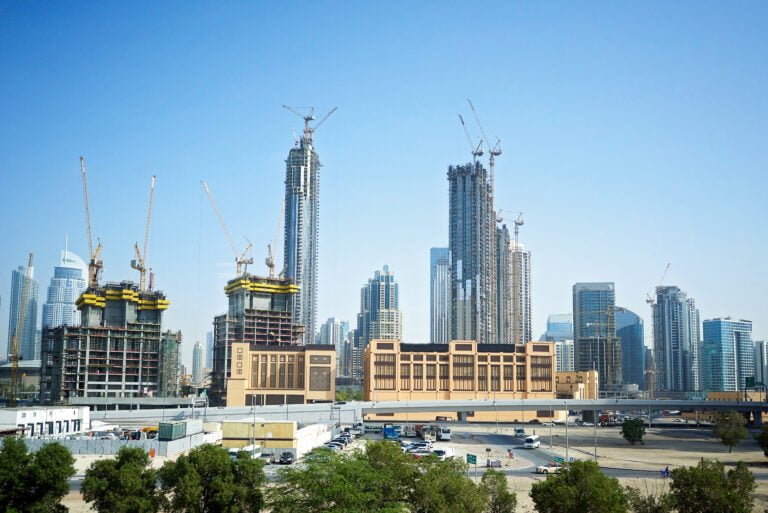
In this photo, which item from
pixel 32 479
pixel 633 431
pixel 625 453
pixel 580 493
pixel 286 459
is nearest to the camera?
pixel 580 493

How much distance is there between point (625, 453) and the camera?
401ft

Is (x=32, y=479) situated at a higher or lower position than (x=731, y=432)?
higher

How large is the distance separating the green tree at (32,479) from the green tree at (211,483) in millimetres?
6795

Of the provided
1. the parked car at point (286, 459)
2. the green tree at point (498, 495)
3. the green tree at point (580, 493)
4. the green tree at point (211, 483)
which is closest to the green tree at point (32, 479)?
the green tree at point (211, 483)

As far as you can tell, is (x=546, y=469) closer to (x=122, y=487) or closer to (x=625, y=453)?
(x=625, y=453)

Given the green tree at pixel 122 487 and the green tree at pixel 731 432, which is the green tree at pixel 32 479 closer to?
the green tree at pixel 122 487

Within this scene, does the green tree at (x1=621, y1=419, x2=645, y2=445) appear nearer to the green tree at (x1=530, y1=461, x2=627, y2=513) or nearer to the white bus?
the white bus

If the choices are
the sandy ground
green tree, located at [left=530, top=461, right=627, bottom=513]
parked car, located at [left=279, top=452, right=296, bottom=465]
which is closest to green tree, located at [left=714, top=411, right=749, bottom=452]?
the sandy ground

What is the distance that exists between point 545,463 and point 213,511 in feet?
186

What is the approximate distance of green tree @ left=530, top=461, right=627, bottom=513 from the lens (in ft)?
172

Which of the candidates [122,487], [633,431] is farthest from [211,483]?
[633,431]

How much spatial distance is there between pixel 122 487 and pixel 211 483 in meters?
5.88

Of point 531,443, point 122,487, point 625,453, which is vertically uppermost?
point 122,487

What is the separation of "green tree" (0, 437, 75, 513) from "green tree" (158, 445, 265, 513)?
6.79 meters
